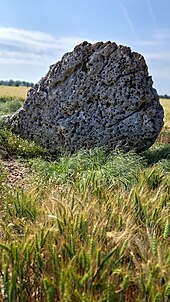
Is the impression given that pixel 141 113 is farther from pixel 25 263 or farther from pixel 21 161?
pixel 25 263

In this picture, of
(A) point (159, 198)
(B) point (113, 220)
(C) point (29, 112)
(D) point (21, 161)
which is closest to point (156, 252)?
(B) point (113, 220)

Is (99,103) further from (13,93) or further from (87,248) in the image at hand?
(13,93)

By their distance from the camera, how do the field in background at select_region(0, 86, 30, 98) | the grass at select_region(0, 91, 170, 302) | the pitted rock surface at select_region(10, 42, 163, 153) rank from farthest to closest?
the field in background at select_region(0, 86, 30, 98), the pitted rock surface at select_region(10, 42, 163, 153), the grass at select_region(0, 91, 170, 302)

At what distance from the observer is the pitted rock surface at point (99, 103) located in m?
7.18

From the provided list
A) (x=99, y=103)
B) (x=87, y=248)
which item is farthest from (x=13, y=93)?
(x=87, y=248)

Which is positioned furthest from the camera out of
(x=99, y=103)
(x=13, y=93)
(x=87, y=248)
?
(x=13, y=93)

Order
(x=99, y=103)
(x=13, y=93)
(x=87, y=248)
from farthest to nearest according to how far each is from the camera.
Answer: (x=13, y=93), (x=99, y=103), (x=87, y=248)

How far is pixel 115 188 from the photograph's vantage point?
467cm

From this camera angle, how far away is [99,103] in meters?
7.44

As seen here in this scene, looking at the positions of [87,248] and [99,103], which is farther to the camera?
[99,103]

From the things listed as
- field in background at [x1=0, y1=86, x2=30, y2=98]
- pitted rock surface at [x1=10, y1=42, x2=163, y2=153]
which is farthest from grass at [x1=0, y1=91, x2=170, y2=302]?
field in background at [x1=0, y1=86, x2=30, y2=98]

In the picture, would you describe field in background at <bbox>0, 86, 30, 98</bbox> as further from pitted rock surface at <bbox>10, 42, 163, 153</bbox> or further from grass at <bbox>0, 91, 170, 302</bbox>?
grass at <bbox>0, 91, 170, 302</bbox>

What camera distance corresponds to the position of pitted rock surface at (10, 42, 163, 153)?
7180 millimetres

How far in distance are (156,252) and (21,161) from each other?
4.79 meters
